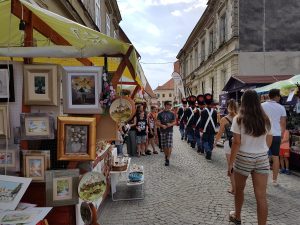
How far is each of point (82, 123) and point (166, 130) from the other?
5843mm

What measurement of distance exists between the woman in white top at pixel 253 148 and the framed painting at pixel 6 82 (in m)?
2.54

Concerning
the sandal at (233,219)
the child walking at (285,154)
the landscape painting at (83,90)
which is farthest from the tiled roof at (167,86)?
the landscape painting at (83,90)

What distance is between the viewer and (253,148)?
12.8 feet

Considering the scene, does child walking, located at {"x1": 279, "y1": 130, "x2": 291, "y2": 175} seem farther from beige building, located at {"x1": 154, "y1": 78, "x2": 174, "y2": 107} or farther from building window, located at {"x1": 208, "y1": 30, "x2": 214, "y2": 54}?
beige building, located at {"x1": 154, "y1": 78, "x2": 174, "y2": 107}

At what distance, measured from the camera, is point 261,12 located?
19.4m

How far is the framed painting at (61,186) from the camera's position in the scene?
9.93 ft

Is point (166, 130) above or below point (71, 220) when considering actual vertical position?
above

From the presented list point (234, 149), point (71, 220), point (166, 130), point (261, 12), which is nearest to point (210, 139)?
point (166, 130)

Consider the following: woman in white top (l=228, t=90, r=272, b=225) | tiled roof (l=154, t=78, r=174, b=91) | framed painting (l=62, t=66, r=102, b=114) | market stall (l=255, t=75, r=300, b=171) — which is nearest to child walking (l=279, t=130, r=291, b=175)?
market stall (l=255, t=75, r=300, b=171)

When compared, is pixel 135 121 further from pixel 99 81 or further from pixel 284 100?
pixel 99 81

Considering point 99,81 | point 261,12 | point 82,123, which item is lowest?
point 82,123

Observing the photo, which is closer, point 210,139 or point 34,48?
point 34,48

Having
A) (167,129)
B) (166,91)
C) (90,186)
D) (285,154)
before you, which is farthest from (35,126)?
(166,91)

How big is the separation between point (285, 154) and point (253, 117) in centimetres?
408
